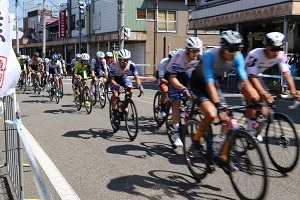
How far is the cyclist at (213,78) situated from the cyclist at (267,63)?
745 millimetres

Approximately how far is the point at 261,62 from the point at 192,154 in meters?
1.93

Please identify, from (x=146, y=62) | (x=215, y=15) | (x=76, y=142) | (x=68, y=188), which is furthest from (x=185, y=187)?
(x=146, y=62)

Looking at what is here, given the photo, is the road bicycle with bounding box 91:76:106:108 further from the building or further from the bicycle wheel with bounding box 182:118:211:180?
the building

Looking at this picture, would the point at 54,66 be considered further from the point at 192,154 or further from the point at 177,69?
the point at 192,154

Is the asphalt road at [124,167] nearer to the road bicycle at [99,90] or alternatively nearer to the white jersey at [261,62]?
the white jersey at [261,62]

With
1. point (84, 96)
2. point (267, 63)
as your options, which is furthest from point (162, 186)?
point (84, 96)

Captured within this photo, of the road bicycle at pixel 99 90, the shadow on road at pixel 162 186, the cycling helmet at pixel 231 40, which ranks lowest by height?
the shadow on road at pixel 162 186

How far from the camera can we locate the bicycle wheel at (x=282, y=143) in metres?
5.32

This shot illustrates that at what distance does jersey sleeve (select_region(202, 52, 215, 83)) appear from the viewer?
16.0 feet

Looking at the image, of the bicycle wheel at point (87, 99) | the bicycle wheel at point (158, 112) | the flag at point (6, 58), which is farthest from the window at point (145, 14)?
the flag at point (6, 58)

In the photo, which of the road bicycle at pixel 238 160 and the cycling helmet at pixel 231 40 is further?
the cycling helmet at pixel 231 40

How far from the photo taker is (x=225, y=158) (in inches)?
180

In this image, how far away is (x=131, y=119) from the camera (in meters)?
7.99

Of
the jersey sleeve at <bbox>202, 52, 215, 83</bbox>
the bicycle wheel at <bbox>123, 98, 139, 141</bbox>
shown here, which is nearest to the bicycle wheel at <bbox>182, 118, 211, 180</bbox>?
the jersey sleeve at <bbox>202, 52, 215, 83</bbox>
